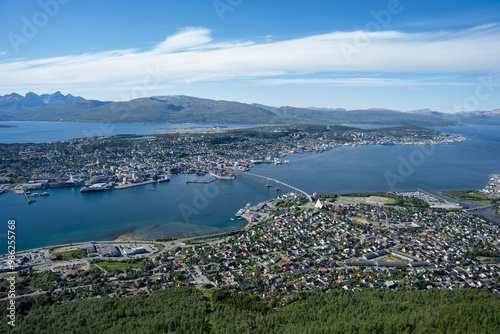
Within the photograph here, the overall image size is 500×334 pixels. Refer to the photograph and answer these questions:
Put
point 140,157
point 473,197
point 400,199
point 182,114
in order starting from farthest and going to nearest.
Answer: point 182,114, point 140,157, point 473,197, point 400,199

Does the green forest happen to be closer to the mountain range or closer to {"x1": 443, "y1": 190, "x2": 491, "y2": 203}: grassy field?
{"x1": 443, "y1": 190, "x2": 491, "y2": 203}: grassy field

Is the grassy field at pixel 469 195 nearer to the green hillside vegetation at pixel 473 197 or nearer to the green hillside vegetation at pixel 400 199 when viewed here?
the green hillside vegetation at pixel 473 197

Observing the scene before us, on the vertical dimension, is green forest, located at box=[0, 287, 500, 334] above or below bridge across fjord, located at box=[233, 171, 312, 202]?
below

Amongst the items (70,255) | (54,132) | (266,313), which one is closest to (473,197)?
(266,313)

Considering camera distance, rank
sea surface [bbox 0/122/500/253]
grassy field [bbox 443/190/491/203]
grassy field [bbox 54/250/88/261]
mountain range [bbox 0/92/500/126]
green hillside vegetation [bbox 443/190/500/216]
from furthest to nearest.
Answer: mountain range [bbox 0/92/500/126]
grassy field [bbox 443/190/491/203]
green hillside vegetation [bbox 443/190/500/216]
sea surface [bbox 0/122/500/253]
grassy field [bbox 54/250/88/261]

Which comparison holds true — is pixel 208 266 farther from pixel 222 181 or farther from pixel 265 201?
pixel 222 181

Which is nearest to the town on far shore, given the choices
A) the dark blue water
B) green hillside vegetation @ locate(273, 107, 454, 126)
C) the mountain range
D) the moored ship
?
the moored ship

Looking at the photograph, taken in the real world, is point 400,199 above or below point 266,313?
above

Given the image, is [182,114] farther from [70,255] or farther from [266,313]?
[266,313]

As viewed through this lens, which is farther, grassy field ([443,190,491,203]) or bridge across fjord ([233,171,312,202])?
bridge across fjord ([233,171,312,202])
